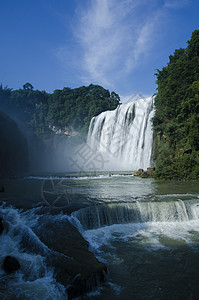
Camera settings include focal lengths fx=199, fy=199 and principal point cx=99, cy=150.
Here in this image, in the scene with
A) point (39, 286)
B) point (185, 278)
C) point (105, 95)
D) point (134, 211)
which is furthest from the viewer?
point (105, 95)

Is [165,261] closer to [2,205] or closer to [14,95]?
[2,205]

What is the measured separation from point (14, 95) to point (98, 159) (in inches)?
1357

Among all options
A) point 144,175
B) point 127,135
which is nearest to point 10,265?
point 144,175

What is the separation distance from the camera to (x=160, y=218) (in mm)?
7363

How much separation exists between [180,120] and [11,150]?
1838 centimetres

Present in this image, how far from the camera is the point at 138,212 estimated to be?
733 centimetres

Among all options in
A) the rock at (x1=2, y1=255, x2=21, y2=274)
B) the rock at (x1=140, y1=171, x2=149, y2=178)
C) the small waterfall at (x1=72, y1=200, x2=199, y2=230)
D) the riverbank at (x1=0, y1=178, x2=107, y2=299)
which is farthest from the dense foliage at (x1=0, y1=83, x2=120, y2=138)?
the rock at (x1=2, y1=255, x2=21, y2=274)

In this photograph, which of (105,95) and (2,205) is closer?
(2,205)

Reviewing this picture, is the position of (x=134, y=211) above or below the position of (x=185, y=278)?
above

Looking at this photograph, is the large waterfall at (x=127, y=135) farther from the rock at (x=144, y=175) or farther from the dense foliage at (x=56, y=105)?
the dense foliage at (x=56, y=105)

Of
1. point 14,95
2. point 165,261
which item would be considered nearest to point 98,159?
point 165,261

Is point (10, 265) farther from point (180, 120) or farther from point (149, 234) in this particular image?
point (180, 120)

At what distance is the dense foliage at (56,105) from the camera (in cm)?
4556

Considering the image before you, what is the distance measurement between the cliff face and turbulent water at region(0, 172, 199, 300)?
→ 14.7 meters
